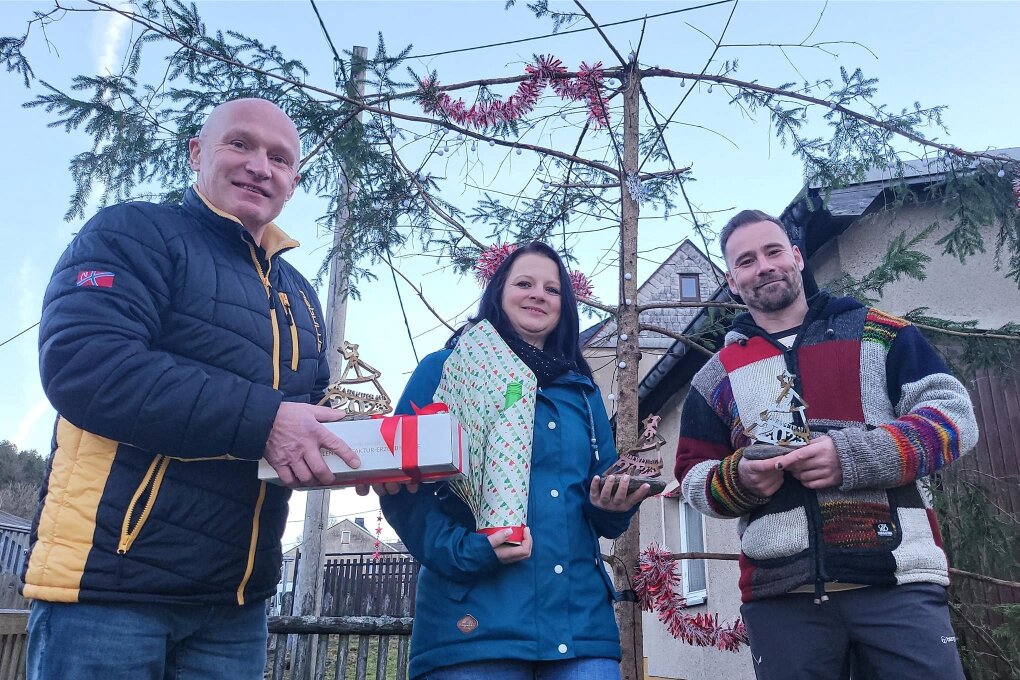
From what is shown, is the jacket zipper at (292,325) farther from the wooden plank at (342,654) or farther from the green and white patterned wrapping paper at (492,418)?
the wooden plank at (342,654)

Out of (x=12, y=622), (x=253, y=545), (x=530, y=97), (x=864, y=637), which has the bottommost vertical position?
(x=12, y=622)

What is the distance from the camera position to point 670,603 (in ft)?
10.4

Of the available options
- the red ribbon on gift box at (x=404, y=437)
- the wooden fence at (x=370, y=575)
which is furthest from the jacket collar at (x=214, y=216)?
the wooden fence at (x=370, y=575)

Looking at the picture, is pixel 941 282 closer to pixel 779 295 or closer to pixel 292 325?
pixel 779 295

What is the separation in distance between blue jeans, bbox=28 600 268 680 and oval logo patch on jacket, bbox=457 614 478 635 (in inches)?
21.6

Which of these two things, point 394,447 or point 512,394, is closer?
point 394,447

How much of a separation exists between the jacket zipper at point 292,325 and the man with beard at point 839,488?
1.26 metres

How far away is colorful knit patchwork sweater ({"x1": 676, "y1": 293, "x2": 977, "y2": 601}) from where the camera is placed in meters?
2.06

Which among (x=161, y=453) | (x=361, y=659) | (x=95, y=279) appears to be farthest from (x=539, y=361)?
(x=361, y=659)

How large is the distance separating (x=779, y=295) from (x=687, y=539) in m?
6.16

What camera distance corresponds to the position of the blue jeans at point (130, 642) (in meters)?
1.57

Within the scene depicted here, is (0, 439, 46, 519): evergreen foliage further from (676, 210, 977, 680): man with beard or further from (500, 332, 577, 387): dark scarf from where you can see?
(676, 210, 977, 680): man with beard

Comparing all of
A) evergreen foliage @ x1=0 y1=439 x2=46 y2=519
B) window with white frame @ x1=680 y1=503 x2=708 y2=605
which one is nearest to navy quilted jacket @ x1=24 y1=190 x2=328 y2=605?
window with white frame @ x1=680 y1=503 x2=708 y2=605

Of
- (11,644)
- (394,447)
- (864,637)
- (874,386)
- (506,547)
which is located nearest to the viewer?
(394,447)
